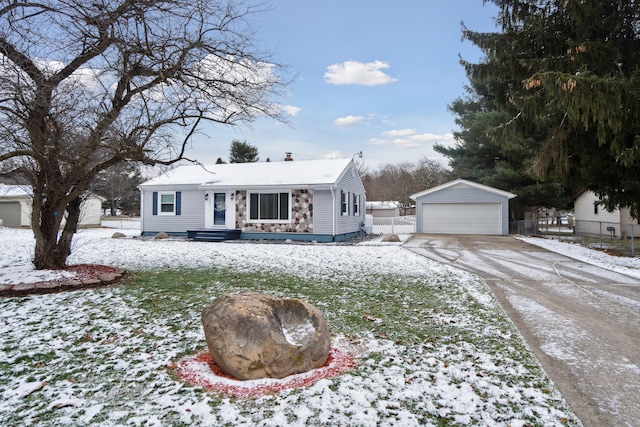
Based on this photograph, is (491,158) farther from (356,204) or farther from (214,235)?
(214,235)

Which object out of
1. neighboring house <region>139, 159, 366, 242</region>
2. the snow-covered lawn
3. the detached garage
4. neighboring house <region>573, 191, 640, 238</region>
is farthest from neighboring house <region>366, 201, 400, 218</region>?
the snow-covered lawn

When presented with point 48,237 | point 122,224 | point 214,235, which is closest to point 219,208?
point 214,235

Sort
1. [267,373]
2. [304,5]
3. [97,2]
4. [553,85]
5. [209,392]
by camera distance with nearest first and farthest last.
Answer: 1. [209,392]
2. [267,373]
3. [97,2]
4. [553,85]
5. [304,5]

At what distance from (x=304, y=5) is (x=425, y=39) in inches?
161

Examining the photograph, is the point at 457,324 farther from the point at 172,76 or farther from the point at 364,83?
the point at 364,83

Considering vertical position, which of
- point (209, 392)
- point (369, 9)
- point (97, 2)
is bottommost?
point (209, 392)

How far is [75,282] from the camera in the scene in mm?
6238

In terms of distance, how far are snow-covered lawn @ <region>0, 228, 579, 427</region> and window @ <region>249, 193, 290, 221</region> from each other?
9046 millimetres

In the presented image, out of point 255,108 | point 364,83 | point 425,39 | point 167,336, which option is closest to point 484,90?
point 364,83

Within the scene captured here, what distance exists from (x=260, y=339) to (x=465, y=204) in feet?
64.2

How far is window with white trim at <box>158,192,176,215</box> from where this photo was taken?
58.6 feet

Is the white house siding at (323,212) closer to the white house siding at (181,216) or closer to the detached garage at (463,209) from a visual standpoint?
the white house siding at (181,216)

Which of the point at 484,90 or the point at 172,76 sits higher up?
the point at 484,90

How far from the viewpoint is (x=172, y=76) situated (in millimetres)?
6613
